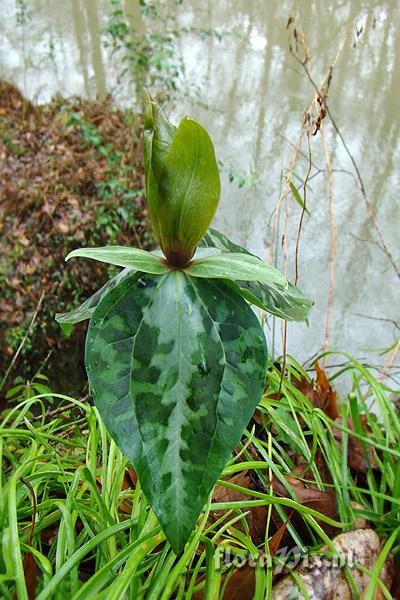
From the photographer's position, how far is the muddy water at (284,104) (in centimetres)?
217

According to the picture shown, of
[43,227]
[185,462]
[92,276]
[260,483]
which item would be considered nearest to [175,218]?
[185,462]

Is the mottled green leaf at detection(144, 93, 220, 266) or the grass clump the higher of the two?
the mottled green leaf at detection(144, 93, 220, 266)

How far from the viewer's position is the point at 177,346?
0.39 metres

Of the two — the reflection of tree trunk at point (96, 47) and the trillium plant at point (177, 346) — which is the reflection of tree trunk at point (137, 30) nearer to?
the reflection of tree trunk at point (96, 47)

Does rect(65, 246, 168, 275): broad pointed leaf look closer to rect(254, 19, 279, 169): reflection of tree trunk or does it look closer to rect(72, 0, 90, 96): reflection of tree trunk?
rect(254, 19, 279, 169): reflection of tree trunk

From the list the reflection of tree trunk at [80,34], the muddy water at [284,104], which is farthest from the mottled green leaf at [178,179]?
the reflection of tree trunk at [80,34]

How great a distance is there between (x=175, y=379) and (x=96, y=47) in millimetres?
3212

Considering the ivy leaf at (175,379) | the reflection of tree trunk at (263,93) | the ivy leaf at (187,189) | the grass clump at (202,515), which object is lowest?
the grass clump at (202,515)

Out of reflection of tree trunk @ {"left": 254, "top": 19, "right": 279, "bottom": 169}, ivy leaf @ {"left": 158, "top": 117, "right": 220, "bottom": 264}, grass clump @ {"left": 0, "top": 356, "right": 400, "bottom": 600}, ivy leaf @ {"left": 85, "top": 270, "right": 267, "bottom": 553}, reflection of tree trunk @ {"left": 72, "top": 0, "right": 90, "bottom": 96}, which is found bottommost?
grass clump @ {"left": 0, "top": 356, "right": 400, "bottom": 600}

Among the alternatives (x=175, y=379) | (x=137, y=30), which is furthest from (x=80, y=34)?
(x=175, y=379)

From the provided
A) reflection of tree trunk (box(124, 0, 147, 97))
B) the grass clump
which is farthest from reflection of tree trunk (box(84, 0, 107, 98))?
the grass clump

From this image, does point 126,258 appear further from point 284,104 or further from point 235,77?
point 235,77

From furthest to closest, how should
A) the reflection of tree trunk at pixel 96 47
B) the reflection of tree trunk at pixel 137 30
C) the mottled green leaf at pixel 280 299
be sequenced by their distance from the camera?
the reflection of tree trunk at pixel 96 47 → the reflection of tree trunk at pixel 137 30 → the mottled green leaf at pixel 280 299

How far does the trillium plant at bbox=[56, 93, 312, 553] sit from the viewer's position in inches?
14.4
